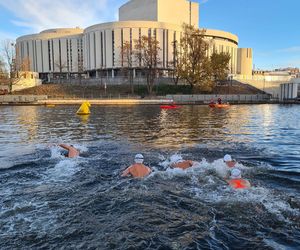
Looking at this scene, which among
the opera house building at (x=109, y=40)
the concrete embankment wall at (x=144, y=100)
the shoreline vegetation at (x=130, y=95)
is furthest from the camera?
the opera house building at (x=109, y=40)

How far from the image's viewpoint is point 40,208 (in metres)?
8.10

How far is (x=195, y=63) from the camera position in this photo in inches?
3034

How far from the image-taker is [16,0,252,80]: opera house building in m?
123

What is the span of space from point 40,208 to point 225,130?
17.8 meters

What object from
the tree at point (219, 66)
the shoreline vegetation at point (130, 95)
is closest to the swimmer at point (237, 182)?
the shoreline vegetation at point (130, 95)

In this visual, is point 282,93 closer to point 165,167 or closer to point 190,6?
point 165,167

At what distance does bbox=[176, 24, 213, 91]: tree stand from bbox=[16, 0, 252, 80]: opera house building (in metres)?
42.4

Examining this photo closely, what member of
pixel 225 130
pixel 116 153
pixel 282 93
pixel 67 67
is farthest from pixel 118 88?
pixel 116 153

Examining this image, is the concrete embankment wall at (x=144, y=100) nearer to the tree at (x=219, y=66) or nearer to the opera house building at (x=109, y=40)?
the tree at (x=219, y=66)

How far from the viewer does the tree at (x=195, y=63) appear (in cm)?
7562

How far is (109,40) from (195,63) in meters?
57.4

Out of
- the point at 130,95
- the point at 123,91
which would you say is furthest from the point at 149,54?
the point at 123,91

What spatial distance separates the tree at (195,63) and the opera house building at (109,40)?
4241 centimetres

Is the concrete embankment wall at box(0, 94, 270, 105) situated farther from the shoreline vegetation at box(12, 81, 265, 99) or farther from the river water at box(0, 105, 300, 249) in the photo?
the river water at box(0, 105, 300, 249)
